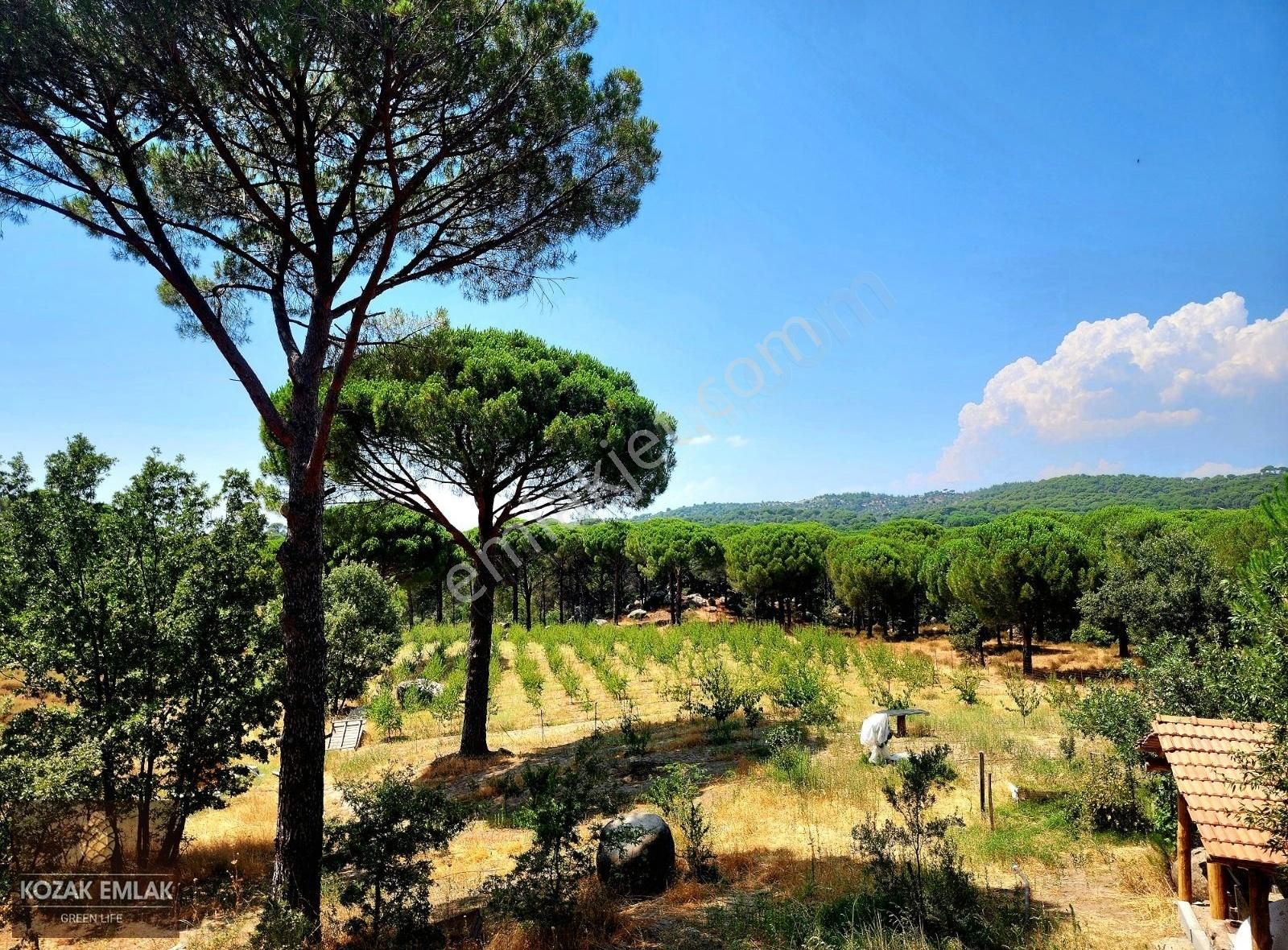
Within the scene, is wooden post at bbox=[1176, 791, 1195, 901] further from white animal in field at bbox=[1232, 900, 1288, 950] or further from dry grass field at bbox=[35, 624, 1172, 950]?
white animal in field at bbox=[1232, 900, 1288, 950]

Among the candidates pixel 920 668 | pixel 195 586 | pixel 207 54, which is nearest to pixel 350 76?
pixel 207 54

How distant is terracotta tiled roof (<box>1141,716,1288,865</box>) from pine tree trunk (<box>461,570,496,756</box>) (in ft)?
32.8

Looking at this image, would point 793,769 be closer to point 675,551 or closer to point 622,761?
point 622,761

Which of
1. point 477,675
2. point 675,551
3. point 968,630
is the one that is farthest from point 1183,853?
point 675,551

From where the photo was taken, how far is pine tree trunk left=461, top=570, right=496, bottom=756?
12008 millimetres

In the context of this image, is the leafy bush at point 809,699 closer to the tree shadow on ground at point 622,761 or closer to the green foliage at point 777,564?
the tree shadow on ground at point 622,761

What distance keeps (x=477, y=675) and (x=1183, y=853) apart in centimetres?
1026

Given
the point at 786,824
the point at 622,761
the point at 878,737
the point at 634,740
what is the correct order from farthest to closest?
the point at 634,740 → the point at 622,761 → the point at 878,737 → the point at 786,824

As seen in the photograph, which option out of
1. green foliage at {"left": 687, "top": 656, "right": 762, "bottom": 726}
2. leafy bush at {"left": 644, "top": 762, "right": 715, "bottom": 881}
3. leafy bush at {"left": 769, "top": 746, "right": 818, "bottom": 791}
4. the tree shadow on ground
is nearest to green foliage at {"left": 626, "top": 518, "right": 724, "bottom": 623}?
green foliage at {"left": 687, "top": 656, "right": 762, "bottom": 726}

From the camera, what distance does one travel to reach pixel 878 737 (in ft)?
35.3

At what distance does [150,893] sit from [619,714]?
10839 millimetres

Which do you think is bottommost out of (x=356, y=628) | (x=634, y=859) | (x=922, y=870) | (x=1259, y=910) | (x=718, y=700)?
(x=718, y=700)

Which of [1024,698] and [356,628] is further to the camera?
[356,628]

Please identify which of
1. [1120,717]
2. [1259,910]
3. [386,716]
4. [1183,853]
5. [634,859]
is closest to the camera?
[1259,910]
